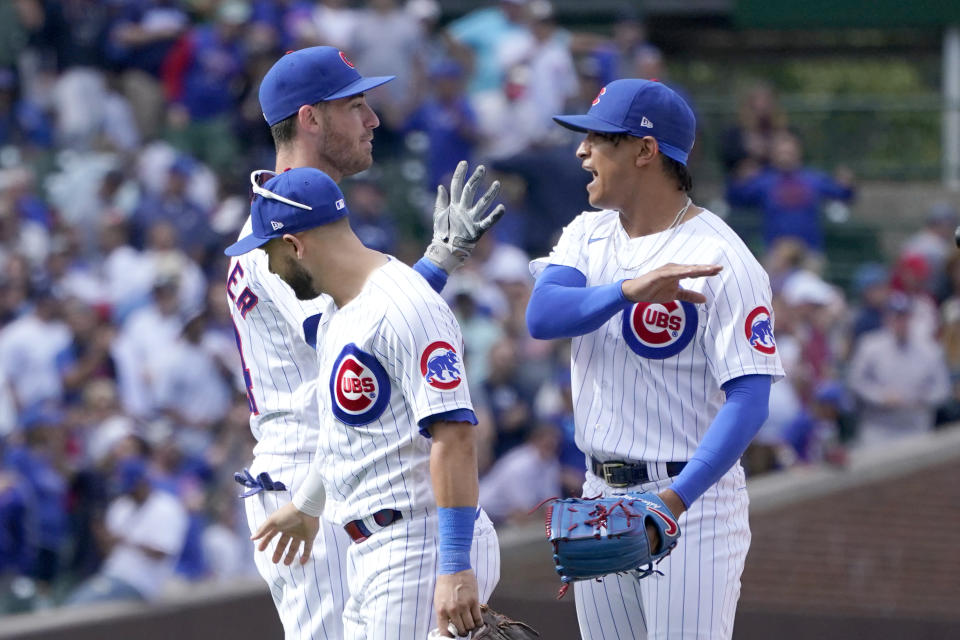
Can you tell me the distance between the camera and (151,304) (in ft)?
33.2

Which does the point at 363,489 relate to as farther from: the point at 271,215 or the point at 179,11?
the point at 179,11

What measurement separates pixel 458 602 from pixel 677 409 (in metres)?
0.81

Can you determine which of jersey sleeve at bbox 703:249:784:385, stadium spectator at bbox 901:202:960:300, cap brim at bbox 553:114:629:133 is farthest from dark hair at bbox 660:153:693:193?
stadium spectator at bbox 901:202:960:300

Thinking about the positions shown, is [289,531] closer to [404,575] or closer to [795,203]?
[404,575]

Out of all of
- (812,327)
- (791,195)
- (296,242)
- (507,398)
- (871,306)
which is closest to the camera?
(296,242)

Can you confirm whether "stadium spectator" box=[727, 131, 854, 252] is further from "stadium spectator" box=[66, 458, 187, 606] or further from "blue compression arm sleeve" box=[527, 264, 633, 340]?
"blue compression arm sleeve" box=[527, 264, 633, 340]

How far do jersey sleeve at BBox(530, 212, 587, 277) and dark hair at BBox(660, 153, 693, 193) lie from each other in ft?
0.93

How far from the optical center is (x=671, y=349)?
12.9 feet

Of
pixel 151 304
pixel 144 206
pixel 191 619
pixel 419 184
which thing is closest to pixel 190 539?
pixel 191 619

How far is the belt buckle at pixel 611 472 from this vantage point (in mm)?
3984

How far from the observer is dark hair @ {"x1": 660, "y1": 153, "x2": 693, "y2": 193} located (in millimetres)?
4027

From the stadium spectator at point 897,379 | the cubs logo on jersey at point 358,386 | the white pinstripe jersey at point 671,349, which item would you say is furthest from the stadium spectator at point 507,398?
the cubs logo on jersey at point 358,386

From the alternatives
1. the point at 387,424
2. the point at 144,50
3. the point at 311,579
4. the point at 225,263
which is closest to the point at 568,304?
the point at 387,424

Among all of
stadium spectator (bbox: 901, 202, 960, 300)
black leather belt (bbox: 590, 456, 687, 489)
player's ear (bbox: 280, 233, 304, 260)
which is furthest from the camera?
stadium spectator (bbox: 901, 202, 960, 300)
